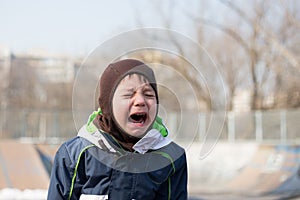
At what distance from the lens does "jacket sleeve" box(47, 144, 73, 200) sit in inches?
83.7

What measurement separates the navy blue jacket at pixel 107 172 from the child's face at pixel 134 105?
0.11 metres

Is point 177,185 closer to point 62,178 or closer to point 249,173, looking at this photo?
point 62,178

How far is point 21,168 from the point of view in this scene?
51.5ft

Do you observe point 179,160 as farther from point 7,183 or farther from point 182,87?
point 7,183

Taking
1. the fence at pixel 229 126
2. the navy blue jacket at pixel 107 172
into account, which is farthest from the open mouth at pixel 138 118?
the fence at pixel 229 126

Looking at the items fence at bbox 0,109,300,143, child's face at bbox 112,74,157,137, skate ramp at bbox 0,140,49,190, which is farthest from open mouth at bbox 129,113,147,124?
fence at bbox 0,109,300,143

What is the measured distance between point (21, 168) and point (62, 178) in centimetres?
1405

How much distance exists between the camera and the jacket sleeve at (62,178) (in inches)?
83.7

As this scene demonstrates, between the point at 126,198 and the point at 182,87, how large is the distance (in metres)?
0.50

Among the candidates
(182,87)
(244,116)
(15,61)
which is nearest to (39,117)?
(244,116)

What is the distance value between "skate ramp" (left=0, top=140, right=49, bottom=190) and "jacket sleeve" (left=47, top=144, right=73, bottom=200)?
34.3 feet

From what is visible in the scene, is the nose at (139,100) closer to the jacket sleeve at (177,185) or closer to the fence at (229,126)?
the jacket sleeve at (177,185)

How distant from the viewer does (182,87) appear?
2256 millimetres

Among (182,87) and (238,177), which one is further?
(238,177)
